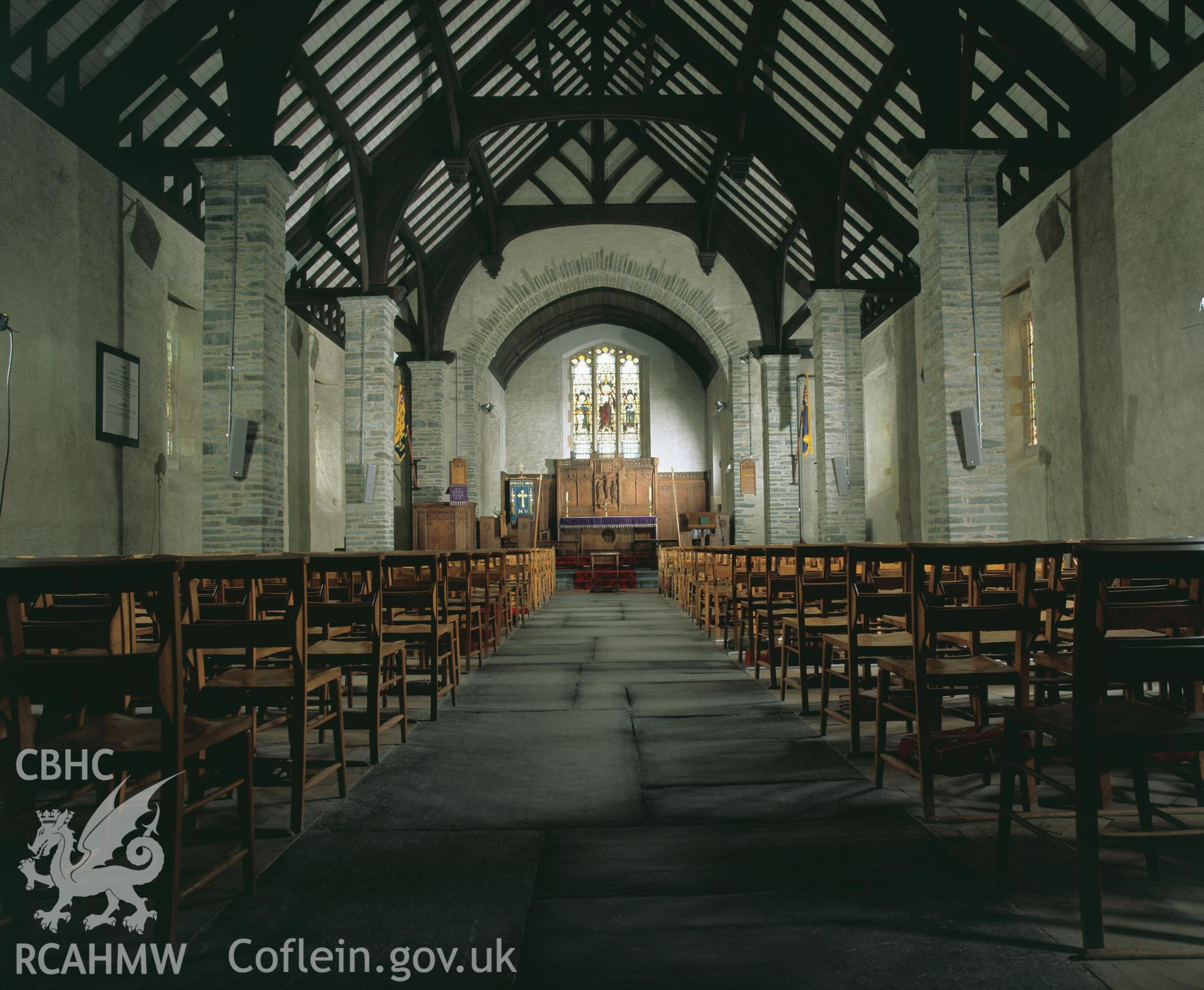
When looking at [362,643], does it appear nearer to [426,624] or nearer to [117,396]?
[426,624]

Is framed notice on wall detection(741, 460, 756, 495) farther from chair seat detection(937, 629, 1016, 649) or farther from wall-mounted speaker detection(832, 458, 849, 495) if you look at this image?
chair seat detection(937, 629, 1016, 649)

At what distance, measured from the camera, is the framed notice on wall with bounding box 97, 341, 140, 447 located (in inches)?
296

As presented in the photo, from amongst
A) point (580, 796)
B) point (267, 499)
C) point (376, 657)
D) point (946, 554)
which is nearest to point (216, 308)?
point (267, 499)

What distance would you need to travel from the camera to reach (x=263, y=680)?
2.32 meters

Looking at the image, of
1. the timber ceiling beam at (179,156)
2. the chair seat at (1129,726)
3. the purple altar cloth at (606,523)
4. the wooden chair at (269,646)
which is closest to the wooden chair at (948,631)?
the chair seat at (1129,726)

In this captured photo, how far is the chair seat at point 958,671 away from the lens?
2.29 metres

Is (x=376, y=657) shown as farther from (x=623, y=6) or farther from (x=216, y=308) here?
(x=623, y=6)

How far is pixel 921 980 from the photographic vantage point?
1.41 m

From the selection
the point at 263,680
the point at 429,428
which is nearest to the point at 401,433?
the point at 429,428

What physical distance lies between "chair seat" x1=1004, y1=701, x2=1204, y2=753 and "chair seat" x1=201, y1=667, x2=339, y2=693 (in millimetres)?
1809

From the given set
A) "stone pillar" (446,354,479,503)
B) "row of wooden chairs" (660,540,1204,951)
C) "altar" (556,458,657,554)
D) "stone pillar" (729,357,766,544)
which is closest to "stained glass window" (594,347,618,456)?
"altar" (556,458,657,554)

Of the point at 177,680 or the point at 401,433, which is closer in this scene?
the point at 177,680

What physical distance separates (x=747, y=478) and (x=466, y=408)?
17.9ft

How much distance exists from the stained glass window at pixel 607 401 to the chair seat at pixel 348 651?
60.3 ft
